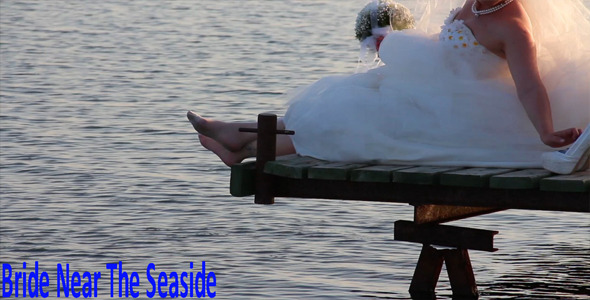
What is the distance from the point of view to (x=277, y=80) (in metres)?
18.2

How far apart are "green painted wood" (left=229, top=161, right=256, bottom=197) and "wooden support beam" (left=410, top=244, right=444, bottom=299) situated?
1.67 m

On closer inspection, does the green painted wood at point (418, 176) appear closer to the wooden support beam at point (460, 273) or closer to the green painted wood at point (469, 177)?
the green painted wood at point (469, 177)

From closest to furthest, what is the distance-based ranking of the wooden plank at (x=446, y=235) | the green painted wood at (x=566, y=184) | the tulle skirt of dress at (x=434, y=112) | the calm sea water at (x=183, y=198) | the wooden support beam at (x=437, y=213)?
the green painted wood at (x=566, y=184) → the tulle skirt of dress at (x=434, y=112) → the wooden plank at (x=446, y=235) → the wooden support beam at (x=437, y=213) → the calm sea water at (x=183, y=198)

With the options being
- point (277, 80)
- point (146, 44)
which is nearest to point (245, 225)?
point (277, 80)

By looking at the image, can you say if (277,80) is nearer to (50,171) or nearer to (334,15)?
(50,171)

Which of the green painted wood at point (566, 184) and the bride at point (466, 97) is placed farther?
the bride at point (466, 97)

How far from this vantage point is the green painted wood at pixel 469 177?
657cm

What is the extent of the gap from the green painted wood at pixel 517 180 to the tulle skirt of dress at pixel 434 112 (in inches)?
9.8

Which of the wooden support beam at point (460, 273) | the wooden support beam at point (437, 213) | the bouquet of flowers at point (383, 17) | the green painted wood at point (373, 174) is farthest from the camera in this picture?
the wooden support beam at point (460, 273)

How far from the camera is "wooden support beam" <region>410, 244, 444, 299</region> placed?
855 centimetres

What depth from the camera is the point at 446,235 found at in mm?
Result: 8227

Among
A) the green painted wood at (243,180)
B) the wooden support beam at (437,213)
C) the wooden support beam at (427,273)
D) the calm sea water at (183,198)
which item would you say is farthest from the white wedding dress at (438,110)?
the calm sea water at (183,198)

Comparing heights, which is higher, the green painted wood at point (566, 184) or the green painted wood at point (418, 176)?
the green painted wood at point (566, 184)

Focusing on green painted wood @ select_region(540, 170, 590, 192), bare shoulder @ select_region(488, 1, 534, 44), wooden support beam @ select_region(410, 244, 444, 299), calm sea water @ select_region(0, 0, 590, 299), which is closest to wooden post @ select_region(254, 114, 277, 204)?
A: bare shoulder @ select_region(488, 1, 534, 44)
